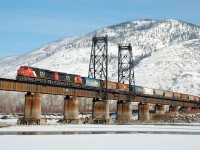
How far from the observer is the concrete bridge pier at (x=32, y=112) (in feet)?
264

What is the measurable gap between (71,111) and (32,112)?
14667 mm

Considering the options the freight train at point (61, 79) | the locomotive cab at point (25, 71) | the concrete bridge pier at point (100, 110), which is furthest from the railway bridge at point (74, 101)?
the locomotive cab at point (25, 71)

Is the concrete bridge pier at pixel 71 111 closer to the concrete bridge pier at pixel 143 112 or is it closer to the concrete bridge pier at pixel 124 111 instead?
the concrete bridge pier at pixel 124 111

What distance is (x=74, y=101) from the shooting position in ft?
316

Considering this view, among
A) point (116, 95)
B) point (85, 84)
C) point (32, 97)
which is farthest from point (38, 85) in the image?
point (116, 95)

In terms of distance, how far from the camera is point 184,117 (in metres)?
112

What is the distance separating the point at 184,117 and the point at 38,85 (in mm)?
44496

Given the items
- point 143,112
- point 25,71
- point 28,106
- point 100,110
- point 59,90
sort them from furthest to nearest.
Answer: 1. point 143,112
2. point 100,110
3. point 59,90
4. point 28,106
5. point 25,71

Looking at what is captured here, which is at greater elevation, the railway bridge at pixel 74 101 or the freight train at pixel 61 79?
the freight train at pixel 61 79

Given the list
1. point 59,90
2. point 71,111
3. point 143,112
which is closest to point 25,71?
point 59,90

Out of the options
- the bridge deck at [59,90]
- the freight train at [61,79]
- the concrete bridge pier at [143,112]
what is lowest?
the concrete bridge pier at [143,112]

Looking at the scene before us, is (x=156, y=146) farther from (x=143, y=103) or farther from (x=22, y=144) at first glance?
(x=143, y=103)

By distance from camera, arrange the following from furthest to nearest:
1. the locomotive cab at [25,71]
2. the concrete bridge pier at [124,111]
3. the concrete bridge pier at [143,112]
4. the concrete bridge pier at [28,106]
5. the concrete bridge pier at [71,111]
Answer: the concrete bridge pier at [143,112] < the concrete bridge pier at [124,111] < the concrete bridge pier at [71,111] < the locomotive cab at [25,71] < the concrete bridge pier at [28,106]

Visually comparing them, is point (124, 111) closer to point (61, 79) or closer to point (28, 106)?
point (61, 79)
